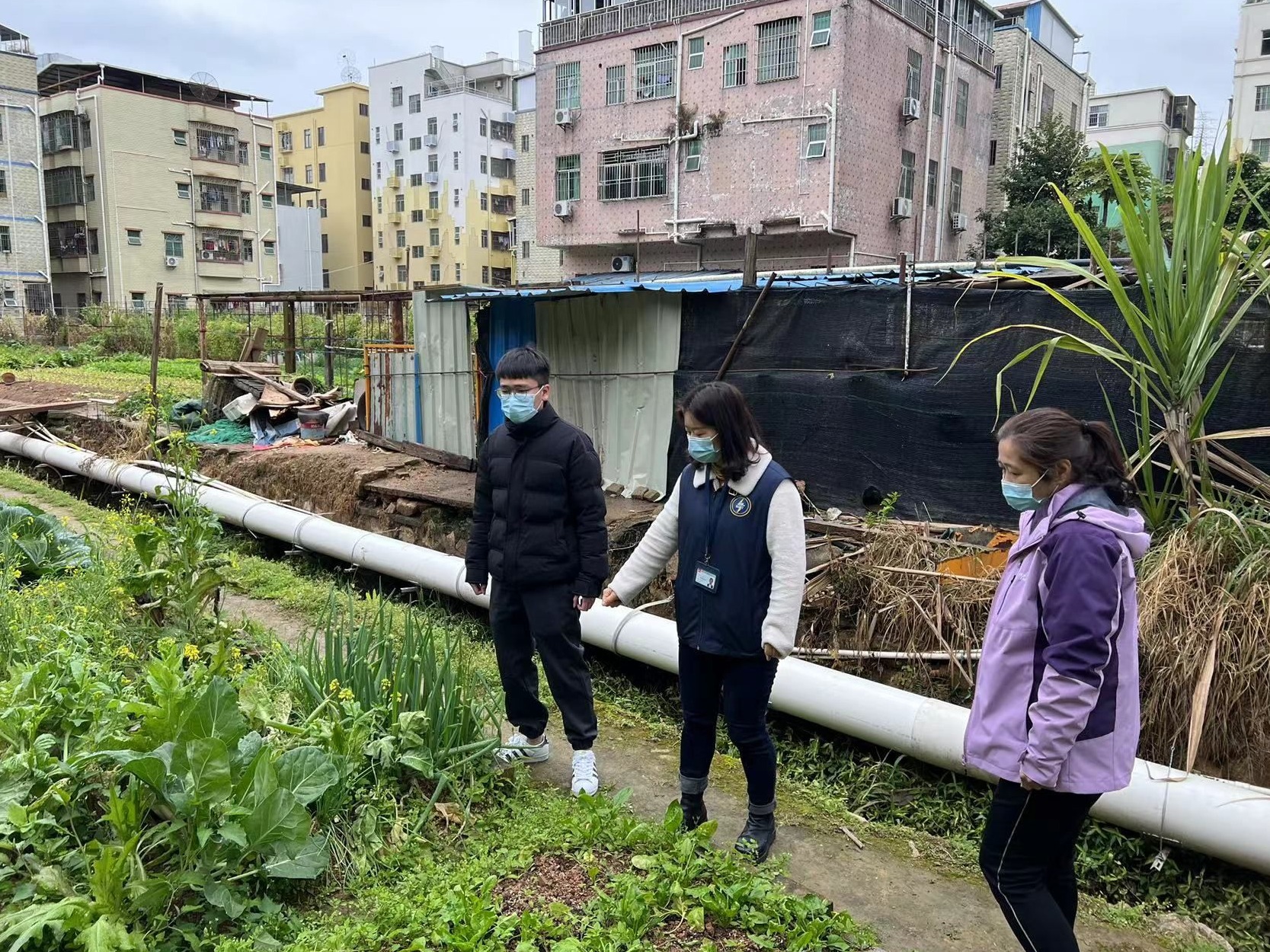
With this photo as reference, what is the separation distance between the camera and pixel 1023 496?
2404 millimetres

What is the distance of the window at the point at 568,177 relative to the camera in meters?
28.8

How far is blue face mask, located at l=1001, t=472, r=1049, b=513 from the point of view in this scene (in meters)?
2.38

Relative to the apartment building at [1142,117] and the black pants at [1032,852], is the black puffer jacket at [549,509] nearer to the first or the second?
the black pants at [1032,852]

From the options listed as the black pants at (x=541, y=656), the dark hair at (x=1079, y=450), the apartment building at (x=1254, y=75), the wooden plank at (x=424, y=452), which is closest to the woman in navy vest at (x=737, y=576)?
the black pants at (x=541, y=656)

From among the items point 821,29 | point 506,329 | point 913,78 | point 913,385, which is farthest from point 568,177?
point 913,385

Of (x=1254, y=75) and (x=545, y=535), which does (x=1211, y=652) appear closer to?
(x=545, y=535)

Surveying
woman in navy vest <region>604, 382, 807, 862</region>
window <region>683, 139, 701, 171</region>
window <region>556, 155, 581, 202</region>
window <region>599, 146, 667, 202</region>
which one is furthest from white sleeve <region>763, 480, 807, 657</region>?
window <region>556, 155, 581, 202</region>

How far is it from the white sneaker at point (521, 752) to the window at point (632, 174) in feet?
81.3

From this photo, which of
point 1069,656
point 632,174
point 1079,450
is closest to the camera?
point 1069,656

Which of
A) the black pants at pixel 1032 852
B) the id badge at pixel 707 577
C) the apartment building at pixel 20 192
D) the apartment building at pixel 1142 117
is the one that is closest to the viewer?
the black pants at pixel 1032 852

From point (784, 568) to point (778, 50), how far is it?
81.2 feet

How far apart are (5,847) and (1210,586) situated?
449cm

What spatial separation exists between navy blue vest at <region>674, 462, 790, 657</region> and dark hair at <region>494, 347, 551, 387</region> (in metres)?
0.93

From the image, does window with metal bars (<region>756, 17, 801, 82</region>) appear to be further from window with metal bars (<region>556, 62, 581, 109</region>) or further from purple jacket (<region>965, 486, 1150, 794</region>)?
purple jacket (<region>965, 486, 1150, 794</region>)
